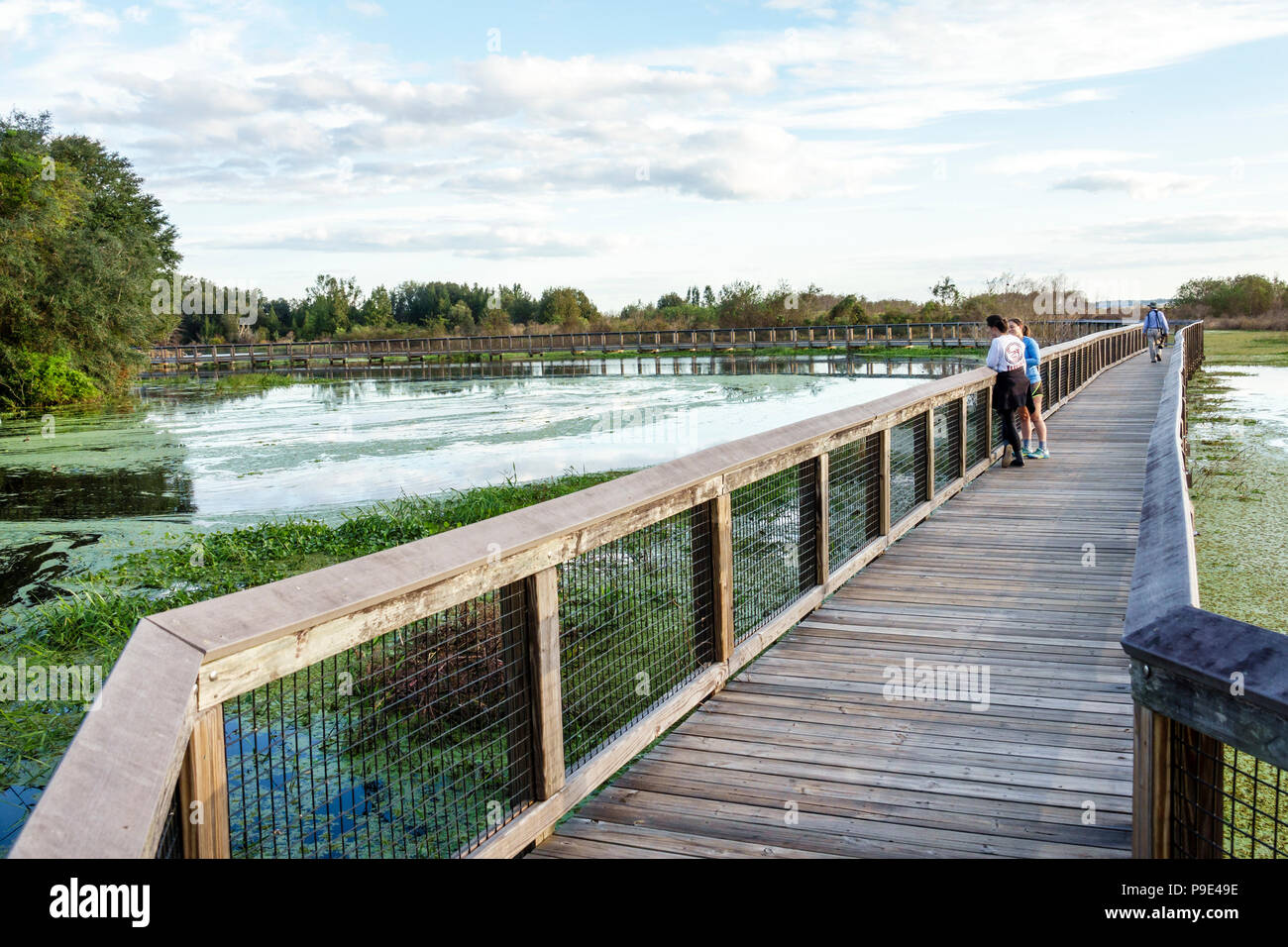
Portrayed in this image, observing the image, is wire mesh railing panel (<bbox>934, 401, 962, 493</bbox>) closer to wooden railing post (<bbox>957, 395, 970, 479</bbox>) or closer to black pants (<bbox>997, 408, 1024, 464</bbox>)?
wooden railing post (<bbox>957, 395, 970, 479</bbox>)

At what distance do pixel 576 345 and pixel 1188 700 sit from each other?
6379 cm

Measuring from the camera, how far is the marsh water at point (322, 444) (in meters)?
14.0

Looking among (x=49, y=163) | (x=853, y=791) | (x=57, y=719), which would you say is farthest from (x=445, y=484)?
(x=49, y=163)

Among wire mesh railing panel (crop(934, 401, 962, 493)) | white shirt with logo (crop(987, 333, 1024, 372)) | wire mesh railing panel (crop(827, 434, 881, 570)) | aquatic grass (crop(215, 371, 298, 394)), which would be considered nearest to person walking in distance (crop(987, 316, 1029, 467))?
white shirt with logo (crop(987, 333, 1024, 372))

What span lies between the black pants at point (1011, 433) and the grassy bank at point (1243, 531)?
6.29 feet

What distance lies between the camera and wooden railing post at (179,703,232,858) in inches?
73.1

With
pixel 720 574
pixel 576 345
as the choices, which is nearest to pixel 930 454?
pixel 720 574

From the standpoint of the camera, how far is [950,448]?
31.3 feet

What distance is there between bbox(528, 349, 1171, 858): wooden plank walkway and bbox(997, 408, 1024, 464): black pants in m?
3.83

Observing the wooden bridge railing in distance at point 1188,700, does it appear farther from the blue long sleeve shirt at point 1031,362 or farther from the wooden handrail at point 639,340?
the wooden handrail at point 639,340

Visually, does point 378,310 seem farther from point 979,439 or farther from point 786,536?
point 786,536

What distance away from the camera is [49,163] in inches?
1323

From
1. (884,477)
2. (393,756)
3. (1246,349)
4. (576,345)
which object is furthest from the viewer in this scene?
(576,345)
